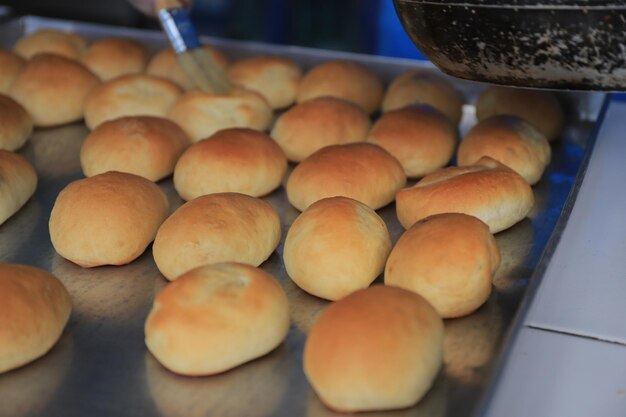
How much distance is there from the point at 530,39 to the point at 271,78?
119 cm

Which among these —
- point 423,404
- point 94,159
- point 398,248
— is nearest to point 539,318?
point 398,248

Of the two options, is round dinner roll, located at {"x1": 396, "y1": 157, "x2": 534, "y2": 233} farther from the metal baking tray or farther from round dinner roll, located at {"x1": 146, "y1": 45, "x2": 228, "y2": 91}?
round dinner roll, located at {"x1": 146, "y1": 45, "x2": 228, "y2": 91}

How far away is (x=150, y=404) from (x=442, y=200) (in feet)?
2.34

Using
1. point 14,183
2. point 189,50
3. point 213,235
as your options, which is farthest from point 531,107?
point 14,183

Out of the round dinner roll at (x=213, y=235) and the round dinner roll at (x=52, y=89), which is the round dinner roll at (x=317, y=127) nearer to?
the round dinner roll at (x=213, y=235)

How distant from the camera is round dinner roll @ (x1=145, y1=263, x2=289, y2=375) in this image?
1.21 meters

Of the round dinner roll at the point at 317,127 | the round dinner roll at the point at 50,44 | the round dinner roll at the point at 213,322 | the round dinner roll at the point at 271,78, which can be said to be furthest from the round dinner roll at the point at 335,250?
the round dinner roll at the point at 50,44

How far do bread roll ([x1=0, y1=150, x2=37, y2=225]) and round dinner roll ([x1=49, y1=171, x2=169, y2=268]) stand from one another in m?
0.15

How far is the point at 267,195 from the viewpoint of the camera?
1904 mm

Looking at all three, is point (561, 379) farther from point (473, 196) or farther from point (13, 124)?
point (13, 124)

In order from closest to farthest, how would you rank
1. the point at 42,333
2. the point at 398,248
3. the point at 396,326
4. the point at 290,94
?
the point at 396,326 → the point at 42,333 → the point at 398,248 → the point at 290,94

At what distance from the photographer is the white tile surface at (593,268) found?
144 cm

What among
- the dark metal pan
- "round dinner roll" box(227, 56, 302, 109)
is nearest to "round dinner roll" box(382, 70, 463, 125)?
"round dinner roll" box(227, 56, 302, 109)

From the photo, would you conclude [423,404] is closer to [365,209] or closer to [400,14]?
[365,209]
